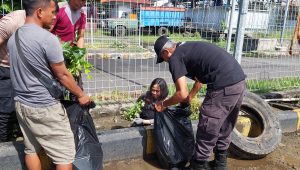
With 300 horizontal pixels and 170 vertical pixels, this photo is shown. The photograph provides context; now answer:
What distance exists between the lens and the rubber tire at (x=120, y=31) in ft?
19.9

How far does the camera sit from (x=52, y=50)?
2.32 metres

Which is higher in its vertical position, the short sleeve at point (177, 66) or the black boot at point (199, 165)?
the short sleeve at point (177, 66)

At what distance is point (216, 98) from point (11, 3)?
261cm

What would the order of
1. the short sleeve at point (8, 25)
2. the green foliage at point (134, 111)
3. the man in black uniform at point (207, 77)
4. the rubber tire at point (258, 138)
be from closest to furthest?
the short sleeve at point (8, 25), the man in black uniform at point (207, 77), the rubber tire at point (258, 138), the green foliage at point (134, 111)

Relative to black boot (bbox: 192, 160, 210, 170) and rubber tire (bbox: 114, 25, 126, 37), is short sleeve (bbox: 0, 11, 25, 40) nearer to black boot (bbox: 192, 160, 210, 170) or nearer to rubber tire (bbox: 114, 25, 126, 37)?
black boot (bbox: 192, 160, 210, 170)

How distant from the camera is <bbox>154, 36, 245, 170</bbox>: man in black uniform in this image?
293 centimetres

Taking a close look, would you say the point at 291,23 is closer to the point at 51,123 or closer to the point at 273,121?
the point at 273,121

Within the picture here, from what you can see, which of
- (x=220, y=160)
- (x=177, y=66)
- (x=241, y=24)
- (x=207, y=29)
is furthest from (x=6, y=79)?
(x=207, y=29)

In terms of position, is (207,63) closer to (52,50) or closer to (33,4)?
(52,50)

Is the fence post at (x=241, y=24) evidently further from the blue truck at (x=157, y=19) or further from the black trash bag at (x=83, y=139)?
the black trash bag at (x=83, y=139)

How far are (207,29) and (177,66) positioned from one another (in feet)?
9.49

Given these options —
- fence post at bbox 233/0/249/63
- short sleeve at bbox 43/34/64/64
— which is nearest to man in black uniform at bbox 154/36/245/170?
short sleeve at bbox 43/34/64/64

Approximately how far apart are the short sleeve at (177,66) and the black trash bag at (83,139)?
89 cm

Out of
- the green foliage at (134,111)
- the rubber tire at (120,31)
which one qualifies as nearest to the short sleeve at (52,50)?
the green foliage at (134,111)
